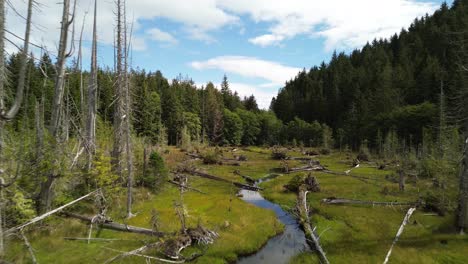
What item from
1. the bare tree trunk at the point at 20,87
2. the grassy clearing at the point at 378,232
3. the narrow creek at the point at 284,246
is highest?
the bare tree trunk at the point at 20,87

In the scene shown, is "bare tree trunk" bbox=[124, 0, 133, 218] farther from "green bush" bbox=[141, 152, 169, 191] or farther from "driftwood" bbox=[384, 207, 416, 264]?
"driftwood" bbox=[384, 207, 416, 264]

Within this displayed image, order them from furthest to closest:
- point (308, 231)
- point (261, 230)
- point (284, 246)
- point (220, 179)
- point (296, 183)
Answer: point (220, 179) < point (296, 183) < point (261, 230) < point (308, 231) < point (284, 246)

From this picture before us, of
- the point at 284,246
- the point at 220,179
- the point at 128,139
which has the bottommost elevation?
the point at 284,246

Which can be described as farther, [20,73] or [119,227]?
[119,227]

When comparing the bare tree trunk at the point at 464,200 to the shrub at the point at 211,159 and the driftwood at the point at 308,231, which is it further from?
the shrub at the point at 211,159

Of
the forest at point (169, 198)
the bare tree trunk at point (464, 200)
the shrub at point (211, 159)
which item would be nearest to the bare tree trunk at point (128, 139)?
the forest at point (169, 198)

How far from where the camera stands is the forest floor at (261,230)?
55.2ft

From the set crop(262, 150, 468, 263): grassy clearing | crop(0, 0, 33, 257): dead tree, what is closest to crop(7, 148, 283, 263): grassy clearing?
crop(262, 150, 468, 263): grassy clearing

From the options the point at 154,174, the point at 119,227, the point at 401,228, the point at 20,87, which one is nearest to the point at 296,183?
the point at 401,228

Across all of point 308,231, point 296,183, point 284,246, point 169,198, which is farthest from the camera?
point 296,183

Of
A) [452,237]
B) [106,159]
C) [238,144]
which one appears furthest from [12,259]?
[238,144]

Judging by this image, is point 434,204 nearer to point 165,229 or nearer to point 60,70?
point 165,229

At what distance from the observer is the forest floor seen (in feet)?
55.2

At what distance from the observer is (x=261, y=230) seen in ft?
72.8
